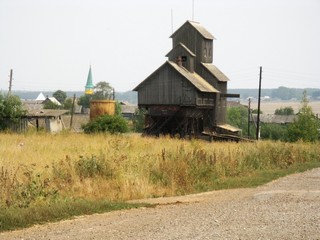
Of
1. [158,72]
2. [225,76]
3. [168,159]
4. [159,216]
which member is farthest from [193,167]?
[225,76]

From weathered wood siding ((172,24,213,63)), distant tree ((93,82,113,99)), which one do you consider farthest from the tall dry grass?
distant tree ((93,82,113,99))

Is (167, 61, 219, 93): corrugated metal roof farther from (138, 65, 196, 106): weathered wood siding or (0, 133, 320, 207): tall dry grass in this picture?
(0, 133, 320, 207): tall dry grass

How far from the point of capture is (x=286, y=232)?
8672mm

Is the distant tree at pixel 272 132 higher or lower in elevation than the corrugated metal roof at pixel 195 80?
lower

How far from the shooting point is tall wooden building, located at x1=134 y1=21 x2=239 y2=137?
39.9 m

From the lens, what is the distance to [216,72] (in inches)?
1718

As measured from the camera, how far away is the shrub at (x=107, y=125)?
135 feet

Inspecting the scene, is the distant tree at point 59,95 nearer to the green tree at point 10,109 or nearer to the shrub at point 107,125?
the green tree at point 10,109

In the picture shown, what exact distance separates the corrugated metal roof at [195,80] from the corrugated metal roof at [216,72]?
1153 millimetres

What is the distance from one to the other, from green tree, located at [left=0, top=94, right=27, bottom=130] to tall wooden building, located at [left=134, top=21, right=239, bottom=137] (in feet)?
37.4

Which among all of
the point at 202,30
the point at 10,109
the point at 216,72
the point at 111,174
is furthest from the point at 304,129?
the point at 111,174

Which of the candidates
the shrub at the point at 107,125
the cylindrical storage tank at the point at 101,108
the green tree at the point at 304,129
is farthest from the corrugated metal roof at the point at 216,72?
Result: the green tree at the point at 304,129

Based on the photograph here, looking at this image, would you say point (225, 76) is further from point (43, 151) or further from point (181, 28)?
point (43, 151)

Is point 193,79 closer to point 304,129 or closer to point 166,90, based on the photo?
point 166,90
